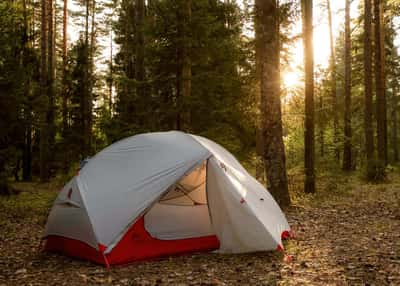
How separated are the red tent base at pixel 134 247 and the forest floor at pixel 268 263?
14 cm

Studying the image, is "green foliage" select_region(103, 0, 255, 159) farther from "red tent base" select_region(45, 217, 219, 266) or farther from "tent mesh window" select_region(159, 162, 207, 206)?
"red tent base" select_region(45, 217, 219, 266)

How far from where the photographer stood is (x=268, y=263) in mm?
5340

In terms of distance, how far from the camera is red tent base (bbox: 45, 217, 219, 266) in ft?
17.6

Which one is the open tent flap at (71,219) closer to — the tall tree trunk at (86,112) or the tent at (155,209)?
the tent at (155,209)

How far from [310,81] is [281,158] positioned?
3627 millimetres

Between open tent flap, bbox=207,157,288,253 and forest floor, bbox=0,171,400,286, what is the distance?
209mm

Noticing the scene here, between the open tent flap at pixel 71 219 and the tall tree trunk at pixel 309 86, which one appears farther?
the tall tree trunk at pixel 309 86

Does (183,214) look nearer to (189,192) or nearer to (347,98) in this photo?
(189,192)

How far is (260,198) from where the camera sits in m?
6.32

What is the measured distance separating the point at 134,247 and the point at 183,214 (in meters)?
1.18

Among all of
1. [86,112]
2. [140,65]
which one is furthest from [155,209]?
[86,112]

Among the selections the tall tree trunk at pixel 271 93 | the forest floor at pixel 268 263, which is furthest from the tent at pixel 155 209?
the tall tree trunk at pixel 271 93

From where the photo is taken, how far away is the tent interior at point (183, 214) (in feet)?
20.0

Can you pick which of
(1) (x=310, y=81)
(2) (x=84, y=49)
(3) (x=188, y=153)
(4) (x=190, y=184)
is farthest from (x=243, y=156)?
(2) (x=84, y=49)
